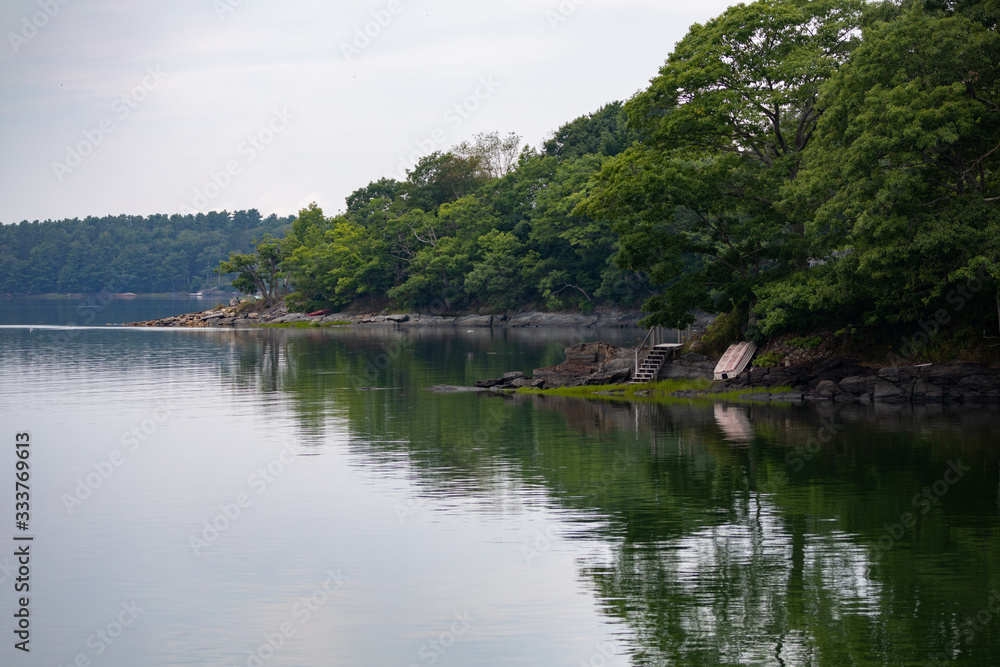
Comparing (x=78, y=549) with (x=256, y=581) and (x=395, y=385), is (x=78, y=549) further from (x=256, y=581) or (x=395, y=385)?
(x=395, y=385)

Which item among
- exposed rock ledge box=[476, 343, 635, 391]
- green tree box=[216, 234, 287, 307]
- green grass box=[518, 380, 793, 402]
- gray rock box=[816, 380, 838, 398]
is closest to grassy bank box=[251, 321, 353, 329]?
green tree box=[216, 234, 287, 307]

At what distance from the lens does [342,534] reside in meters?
22.3

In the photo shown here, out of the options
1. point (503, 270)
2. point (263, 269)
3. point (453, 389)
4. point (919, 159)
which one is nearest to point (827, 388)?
point (919, 159)

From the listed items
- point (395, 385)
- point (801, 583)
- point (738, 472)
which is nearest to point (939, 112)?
point (738, 472)

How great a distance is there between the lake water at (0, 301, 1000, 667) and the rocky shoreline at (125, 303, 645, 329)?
236ft

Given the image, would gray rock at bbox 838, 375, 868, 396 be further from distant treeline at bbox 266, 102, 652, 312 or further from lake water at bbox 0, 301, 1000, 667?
distant treeline at bbox 266, 102, 652, 312

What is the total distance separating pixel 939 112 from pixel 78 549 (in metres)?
31.2

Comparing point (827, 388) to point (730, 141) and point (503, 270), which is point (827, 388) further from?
point (503, 270)

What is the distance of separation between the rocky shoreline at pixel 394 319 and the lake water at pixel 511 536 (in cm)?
7184

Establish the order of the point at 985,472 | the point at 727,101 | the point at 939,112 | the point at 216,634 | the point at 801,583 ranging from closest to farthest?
the point at 216,634, the point at 801,583, the point at 985,472, the point at 939,112, the point at 727,101

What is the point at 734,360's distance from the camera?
47.5 m

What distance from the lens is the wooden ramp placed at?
155 ft

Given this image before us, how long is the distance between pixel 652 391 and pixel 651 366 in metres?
2.85

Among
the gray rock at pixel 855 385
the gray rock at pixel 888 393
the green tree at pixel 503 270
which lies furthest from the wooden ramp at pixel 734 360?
the green tree at pixel 503 270
